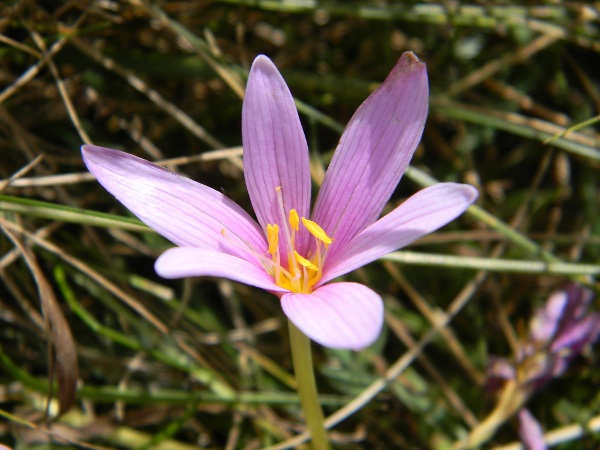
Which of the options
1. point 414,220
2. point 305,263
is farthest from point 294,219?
point 414,220

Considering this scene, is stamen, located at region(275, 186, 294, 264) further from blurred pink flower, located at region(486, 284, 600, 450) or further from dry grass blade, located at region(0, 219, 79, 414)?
blurred pink flower, located at region(486, 284, 600, 450)

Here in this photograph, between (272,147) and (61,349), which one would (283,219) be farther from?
(61,349)

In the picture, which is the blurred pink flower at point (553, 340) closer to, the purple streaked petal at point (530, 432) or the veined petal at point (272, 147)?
the purple streaked petal at point (530, 432)

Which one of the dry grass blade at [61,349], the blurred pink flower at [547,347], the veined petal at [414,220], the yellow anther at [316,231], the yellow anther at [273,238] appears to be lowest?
the dry grass blade at [61,349]

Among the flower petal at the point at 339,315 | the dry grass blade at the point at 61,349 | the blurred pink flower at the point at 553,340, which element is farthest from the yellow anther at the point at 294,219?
the blurred pink flower at the point at 553,340

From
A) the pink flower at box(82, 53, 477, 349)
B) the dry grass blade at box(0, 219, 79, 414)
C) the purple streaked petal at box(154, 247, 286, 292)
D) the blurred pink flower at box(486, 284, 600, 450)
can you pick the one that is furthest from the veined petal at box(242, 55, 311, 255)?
the blurred pink flower at box(486, 284, 600, 450)

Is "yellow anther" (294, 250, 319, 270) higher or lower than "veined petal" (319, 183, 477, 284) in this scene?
lower

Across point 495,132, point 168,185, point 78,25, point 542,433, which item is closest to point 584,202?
point 495,132
